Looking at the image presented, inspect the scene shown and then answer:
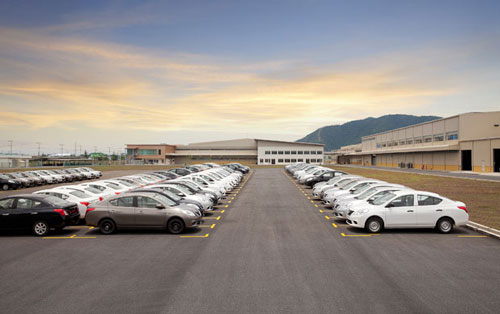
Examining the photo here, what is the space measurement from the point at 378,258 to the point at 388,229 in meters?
4.23

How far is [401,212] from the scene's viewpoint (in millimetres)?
12398

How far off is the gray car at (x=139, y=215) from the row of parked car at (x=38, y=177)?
2573 cm

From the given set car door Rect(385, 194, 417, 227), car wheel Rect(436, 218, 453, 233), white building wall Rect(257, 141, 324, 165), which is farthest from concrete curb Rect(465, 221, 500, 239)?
white building wall Rect(257, 141, 324, 165)

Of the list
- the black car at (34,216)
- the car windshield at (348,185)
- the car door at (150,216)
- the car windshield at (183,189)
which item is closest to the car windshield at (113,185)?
the car windshield at (183,189)

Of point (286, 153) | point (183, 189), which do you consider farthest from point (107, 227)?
point (286, 153)

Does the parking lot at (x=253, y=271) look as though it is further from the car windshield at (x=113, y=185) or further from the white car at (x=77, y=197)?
the car windshield at (x=113, y=185)

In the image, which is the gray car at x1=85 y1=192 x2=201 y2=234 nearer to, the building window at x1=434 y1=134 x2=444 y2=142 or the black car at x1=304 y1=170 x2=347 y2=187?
the black car at x1=304 y1=170 x2=347 y2=187

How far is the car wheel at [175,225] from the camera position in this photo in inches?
494

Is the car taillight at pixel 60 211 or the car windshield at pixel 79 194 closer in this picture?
the car taillight at pixel 60 211

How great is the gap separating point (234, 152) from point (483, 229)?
106997mm

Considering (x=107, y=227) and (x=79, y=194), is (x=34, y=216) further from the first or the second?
(x=79, y=194)

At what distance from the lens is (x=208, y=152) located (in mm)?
118938

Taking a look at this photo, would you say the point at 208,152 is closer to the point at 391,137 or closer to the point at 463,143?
the point at 391,137

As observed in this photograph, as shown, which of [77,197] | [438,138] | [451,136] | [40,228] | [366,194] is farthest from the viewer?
[438,138]
